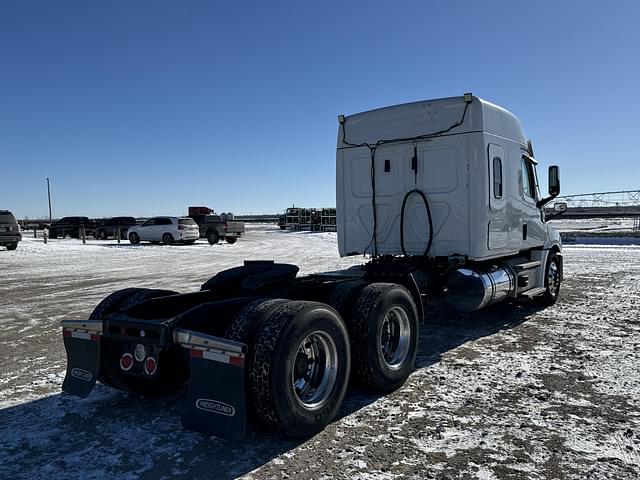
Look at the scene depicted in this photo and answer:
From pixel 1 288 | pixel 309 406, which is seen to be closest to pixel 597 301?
pixel 309 406

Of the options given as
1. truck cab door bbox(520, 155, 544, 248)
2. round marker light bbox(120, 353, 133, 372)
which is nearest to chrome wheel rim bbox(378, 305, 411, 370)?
round marker light bbox(120, 353, 133, 372)

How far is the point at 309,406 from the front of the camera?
3.70 metres

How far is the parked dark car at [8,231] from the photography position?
23.6 m

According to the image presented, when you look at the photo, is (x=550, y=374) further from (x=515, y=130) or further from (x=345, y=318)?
(x=515, y=130)

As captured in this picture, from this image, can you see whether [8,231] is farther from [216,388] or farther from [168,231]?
[216,388]

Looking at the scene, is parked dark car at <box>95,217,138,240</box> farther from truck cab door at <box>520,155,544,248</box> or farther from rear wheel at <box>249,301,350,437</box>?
rear wheel at <box>249,301,350,437</box>

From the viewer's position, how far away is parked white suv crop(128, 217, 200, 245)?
28422 millimetres

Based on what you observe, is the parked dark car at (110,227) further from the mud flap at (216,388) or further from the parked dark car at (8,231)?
the mud flap at (216,388)

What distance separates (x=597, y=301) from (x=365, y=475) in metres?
8.01

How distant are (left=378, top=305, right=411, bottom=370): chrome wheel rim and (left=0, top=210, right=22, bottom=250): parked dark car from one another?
24.3 metres

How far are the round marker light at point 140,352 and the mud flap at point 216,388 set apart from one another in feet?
2.13

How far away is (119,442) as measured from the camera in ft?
12.0

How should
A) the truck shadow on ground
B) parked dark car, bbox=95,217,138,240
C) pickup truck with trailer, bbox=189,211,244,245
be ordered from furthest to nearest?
parked dark car, bbox=95,217,138,240 < pickup truck with trailer, bbox=189,211,244,245 < the truck shadow on ground

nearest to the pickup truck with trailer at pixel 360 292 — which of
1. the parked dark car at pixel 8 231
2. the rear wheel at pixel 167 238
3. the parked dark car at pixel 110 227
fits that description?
the parked dark car at pixel 8 231
